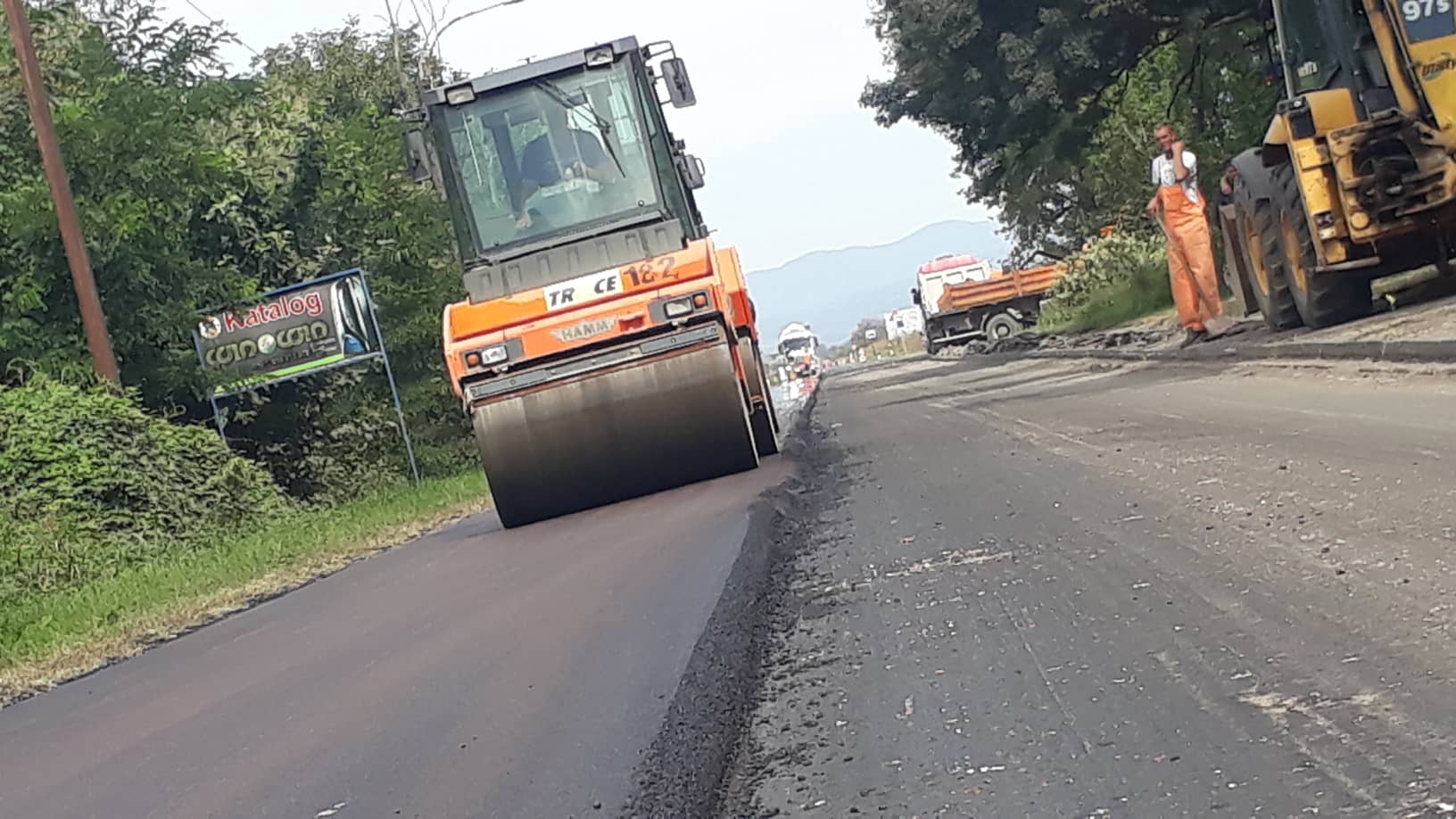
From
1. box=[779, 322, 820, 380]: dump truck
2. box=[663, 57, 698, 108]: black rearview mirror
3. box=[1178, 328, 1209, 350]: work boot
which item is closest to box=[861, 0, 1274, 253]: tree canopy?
box=[1178, 328, 1209, 350]: work boot

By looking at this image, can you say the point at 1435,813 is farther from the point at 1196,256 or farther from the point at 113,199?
the point at 113,199

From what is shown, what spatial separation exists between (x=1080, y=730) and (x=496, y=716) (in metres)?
1.97

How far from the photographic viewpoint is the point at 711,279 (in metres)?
11.9

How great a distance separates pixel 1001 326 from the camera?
150ft

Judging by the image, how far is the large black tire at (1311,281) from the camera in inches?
554

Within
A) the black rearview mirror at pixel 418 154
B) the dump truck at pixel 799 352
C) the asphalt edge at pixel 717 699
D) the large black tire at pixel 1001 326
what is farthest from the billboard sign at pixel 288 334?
the dump truck at pixel 799 352

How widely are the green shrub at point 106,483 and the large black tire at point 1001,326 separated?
29.9 m

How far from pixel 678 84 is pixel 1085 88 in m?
13.2

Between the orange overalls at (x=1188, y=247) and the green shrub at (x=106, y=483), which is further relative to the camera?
the orange overalls at (x=1188, y=247)

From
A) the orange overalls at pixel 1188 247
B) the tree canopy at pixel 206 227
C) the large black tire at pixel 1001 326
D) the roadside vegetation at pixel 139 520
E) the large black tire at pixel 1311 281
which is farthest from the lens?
the large black tire at pixel 1001 326

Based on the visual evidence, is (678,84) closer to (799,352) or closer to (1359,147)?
(1359,147)

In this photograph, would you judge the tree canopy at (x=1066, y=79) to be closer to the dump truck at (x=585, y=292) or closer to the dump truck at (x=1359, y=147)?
the dump truck at (x=1359, y=147)

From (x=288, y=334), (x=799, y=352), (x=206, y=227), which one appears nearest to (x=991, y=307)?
(x=799, y=352)

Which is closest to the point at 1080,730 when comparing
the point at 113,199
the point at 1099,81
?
the point at 113,199
